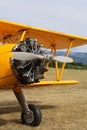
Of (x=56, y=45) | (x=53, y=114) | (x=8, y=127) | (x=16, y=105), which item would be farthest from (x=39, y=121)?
(x=56, y=45)

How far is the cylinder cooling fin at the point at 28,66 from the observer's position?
25.2ft

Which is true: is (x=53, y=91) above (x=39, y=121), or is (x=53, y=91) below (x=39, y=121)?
below

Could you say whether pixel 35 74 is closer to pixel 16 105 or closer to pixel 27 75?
pixel 27 75

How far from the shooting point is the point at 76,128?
8383 mm

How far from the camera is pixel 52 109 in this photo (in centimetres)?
1100

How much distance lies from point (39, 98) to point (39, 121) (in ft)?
15.3

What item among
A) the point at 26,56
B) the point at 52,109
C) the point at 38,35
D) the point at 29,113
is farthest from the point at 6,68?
the point at 52,109

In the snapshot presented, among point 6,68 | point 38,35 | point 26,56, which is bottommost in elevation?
point 38,35

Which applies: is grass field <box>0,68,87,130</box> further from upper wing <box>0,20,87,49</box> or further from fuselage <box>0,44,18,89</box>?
upper wing <box>0,20,87,49</box>

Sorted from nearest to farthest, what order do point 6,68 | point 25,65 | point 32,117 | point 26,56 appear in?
point 26,56 → point 25,65 → point 6,68 → point 32,117

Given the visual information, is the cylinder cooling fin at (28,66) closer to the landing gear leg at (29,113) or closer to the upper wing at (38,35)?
the landing gear leg at (29,113)

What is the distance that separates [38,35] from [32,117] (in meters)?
2.84

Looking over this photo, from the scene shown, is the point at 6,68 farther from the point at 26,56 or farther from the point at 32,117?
the point at 32,117

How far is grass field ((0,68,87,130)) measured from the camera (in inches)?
341
